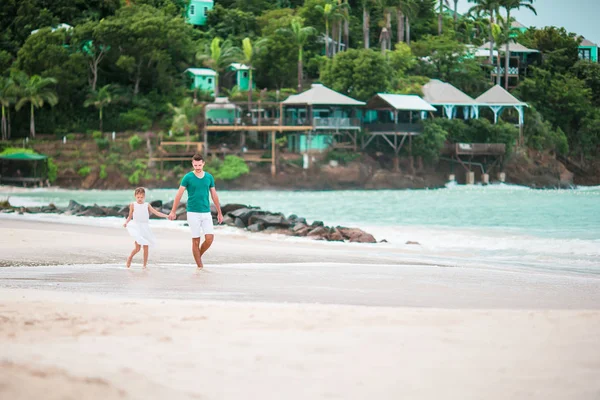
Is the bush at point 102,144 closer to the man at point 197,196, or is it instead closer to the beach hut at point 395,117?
the beach hut at point 395,117

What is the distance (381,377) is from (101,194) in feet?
145

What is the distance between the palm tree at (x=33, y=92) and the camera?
53.6 meters

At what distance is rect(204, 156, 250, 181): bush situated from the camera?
2112 inches

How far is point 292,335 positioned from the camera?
19.2 ft

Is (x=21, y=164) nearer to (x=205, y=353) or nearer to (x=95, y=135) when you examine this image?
(x=95, y=135)

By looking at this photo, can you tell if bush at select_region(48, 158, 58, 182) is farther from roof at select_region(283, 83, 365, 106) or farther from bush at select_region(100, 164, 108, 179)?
roof at select_region(283, 83, 365, 106)

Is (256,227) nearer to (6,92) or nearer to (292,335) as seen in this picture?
(292,335)

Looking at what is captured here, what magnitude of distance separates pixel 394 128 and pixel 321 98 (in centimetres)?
614

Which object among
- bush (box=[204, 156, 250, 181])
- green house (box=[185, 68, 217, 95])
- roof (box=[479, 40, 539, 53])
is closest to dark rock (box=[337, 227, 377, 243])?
bush (box=[204, 156, 250, 181])

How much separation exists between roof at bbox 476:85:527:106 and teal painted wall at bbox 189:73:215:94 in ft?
66.4

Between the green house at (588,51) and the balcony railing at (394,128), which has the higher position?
the green house at (588,51)

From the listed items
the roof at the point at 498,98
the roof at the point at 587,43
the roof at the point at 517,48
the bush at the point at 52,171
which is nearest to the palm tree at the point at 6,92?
the bush at the point at 52,171

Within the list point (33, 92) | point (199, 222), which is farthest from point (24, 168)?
point (199, 222)

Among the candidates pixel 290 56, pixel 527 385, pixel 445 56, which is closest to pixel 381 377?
pixel 527 385
